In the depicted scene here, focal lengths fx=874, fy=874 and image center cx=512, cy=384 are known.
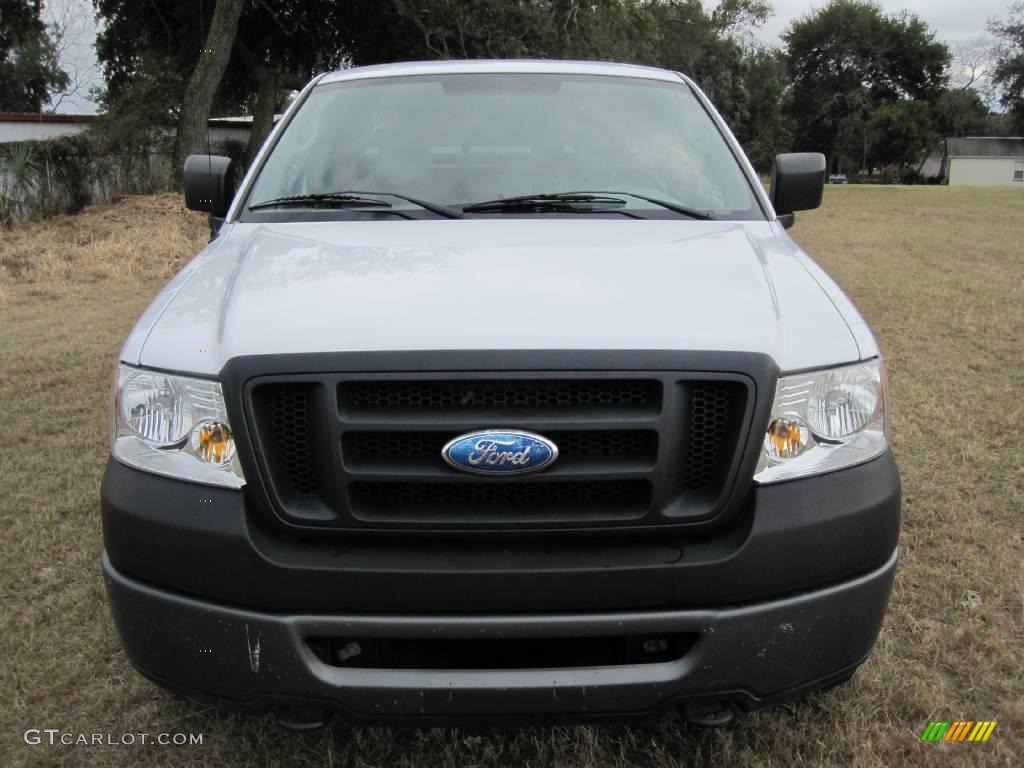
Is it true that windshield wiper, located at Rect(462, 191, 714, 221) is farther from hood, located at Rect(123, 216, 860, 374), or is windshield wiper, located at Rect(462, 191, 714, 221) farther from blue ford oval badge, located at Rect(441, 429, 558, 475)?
blue ford oval badge, located at Rect(441, 429, 558, 475)

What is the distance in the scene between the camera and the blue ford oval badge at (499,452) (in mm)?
1845

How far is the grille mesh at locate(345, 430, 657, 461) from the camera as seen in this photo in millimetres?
1891

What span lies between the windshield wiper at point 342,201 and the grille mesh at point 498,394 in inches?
43.4

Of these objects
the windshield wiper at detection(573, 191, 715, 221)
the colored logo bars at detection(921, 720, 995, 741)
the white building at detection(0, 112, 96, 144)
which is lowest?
the colored logo bars at detection(921, 720, 995, 741)

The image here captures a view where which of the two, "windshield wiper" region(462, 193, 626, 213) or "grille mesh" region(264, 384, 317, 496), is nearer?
"grille mesh" region(264, 384, 317, 496)

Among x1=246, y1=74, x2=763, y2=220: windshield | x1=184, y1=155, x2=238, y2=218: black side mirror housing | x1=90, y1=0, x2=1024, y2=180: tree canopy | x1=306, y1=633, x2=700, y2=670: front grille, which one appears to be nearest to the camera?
x1=306, y1=633, x2=700, y2=670: front grille

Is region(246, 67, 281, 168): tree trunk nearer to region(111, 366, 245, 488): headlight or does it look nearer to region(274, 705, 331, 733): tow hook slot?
region(111, 366, 245, 488): headlight

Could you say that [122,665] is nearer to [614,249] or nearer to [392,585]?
[392,585]

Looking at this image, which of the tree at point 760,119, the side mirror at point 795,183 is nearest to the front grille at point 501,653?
the side mirror at point 795,183

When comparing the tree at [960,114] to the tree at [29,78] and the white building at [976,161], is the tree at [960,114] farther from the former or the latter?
the tree at [29,78]

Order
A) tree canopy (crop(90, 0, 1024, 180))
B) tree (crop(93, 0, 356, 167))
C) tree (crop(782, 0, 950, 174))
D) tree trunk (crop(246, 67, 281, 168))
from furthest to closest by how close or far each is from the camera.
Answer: tree (crop(782, 0, 950, 174)), tree trunk (crop(246, 67, 281, 168)), tree (crop(93, 0, 356, 167)), tree canopy (crop(90, 0, 1024, 180))

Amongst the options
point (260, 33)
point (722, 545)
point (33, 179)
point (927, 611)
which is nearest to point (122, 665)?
point (722, 545)

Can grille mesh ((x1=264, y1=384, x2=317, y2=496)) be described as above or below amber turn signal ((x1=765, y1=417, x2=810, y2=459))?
above

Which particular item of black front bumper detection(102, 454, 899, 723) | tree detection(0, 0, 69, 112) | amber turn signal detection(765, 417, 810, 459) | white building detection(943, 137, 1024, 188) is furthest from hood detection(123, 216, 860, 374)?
white building detection(943, 137, 1024, 188)
